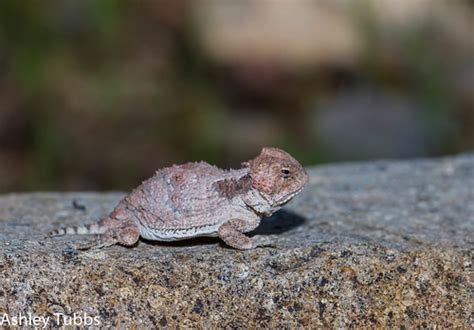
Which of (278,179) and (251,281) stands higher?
(278,179)

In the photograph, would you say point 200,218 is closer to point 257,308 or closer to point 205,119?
point 257,308

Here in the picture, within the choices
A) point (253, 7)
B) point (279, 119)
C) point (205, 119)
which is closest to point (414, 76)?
point (279, 119)

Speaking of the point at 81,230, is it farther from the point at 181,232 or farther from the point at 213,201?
the point at 213,201

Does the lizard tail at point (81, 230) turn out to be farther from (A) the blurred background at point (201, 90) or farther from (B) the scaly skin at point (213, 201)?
(A) the blurred background at point (201, 90)

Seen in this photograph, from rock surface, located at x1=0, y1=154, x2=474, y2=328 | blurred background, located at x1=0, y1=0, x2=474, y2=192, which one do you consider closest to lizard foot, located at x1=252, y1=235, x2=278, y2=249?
rock surface, located at x1=0, y1=154, x2=474, y2=328

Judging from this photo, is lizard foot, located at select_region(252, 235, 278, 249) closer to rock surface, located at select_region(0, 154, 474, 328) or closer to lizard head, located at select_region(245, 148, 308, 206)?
rock surface, located at select_region(0, 154, 474, 328)

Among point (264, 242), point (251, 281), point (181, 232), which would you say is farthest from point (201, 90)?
point (251, 281)
